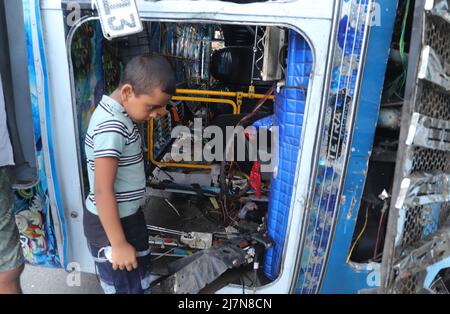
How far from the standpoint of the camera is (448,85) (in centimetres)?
161

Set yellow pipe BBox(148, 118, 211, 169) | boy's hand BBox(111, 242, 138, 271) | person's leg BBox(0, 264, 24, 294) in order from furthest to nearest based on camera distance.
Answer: yellow pipe BBox(148, 118, 211, 169), person's leg BBox(0, 264, 24, 294), boy's hand BBox(111, 242, 138, 271)

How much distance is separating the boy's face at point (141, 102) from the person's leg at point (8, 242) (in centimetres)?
76

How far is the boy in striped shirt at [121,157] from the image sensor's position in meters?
1.64

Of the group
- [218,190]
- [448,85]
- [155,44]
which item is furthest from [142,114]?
[155,44]

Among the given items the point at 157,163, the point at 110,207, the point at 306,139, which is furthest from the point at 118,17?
the point at 157,163

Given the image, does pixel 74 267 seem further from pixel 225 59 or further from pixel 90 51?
pixel 225 59

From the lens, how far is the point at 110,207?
166 centimetres

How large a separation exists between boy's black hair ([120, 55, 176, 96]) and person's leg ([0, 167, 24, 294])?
0.85m

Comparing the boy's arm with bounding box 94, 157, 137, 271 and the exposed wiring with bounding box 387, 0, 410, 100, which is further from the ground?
the exposed wiring with bounding box 387, 0, 410, 100

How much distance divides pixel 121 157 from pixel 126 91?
301mm

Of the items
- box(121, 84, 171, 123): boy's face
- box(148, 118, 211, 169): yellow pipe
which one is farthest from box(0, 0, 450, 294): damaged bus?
box(148, 118, 211, 169): yellow pipe

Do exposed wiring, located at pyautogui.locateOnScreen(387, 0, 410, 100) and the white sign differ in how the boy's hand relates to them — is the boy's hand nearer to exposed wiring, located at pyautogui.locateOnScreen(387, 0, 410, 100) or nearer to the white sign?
the white sign

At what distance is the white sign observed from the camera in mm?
1758

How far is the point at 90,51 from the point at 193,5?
85 centimetres
